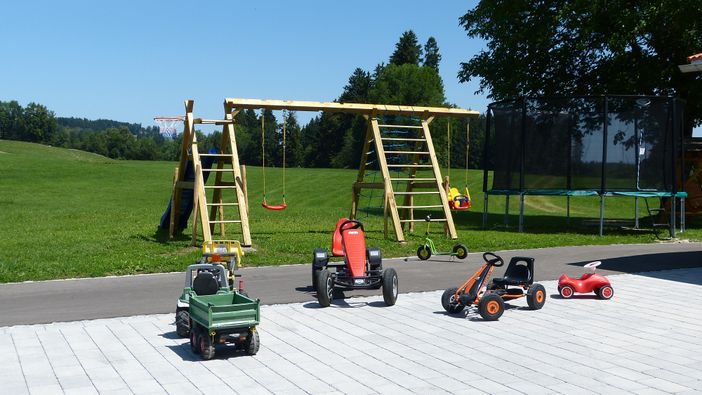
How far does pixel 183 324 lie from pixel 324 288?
259 centimetres

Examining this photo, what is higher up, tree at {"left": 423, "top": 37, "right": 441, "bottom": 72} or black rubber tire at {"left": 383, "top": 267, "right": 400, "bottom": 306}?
tree at {"left": 423, "top": 37, "right": 441, "bottom": 72}

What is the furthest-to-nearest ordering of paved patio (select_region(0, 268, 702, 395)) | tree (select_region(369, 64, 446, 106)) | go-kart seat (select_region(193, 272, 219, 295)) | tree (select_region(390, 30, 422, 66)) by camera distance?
1. tree (select_region(390, 30, 422, 66))
2. tree (select_region(369, 64, 446, 106))
3. go-kart seat (select_region(193, 272, 219, 295))
4. paved patio (select_region(0, 268, 702, 395))

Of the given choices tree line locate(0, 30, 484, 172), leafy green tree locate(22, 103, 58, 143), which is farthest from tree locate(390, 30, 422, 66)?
leafy green tree locate(22, 103, 58, 143)

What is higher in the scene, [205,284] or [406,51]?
[406,51]

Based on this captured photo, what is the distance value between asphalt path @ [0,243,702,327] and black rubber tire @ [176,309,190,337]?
1685 mm

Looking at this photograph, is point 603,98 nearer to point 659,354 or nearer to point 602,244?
point 602,244

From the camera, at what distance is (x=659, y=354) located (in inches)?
325

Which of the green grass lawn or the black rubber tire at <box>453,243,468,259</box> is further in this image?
the black rubber tire at <box>453,243,468,259</box>

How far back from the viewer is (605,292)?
11.8 metres

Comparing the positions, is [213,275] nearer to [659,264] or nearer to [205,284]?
[205,284]

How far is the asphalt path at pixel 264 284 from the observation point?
1068 cm

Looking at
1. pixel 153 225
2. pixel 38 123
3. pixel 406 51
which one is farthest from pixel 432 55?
pixel 153 225

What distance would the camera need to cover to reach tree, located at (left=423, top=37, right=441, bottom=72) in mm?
115812

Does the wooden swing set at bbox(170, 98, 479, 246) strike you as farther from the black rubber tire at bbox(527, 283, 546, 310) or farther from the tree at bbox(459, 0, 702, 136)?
the tree at bbox(459, 0, 702, 136)
